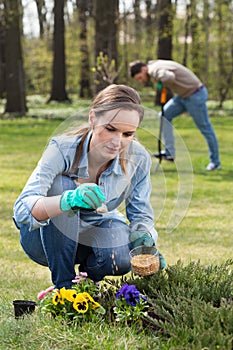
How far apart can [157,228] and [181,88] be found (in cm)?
372

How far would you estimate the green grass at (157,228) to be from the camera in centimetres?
298

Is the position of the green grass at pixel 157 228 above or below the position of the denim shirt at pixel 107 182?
below

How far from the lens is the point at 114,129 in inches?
128

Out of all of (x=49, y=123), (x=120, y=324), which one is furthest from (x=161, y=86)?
(x=49, y=123)

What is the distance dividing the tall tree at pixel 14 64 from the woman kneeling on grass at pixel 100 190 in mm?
15002

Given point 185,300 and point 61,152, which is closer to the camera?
point 185,300

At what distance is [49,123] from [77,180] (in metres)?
13.9

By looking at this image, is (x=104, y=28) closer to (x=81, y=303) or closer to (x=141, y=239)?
(x=141, y=239)

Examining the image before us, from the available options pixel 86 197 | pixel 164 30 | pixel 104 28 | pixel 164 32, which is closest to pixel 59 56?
pixel 164 30

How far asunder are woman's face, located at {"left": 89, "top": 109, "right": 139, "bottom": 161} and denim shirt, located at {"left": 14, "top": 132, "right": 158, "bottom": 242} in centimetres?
15

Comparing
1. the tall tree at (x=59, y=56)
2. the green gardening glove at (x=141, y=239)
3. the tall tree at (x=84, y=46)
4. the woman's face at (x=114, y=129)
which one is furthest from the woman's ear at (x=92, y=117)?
the tall tree at (x=84, y=46)

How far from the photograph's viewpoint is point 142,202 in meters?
3.62

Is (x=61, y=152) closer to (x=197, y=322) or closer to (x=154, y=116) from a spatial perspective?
(x=154, y=116)

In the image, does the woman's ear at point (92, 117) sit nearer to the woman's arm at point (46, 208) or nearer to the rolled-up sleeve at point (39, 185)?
the rolled-up sleeve at point (39, 185)
